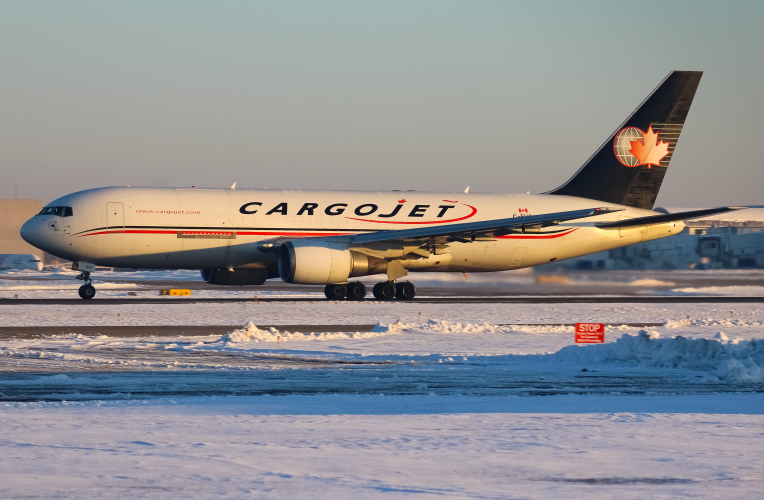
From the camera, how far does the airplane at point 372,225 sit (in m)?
36.3

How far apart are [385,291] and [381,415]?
26.0m

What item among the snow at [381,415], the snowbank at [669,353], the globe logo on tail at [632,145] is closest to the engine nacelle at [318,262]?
the snow at [381,415]

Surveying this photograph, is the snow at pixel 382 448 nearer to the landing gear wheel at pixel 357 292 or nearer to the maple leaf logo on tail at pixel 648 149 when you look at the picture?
the landing gear wheel at pixel 357 292

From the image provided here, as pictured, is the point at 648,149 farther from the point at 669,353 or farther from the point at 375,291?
the point at 669,353

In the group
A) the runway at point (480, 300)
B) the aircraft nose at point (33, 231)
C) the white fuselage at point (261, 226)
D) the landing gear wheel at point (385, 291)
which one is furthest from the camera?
the landing gear wheel at point (385, 291)

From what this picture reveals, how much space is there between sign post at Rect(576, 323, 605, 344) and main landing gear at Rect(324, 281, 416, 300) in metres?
16.4

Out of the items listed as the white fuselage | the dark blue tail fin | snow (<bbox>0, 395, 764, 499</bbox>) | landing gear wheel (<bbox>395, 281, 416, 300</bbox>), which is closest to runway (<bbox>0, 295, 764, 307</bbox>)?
landing gear wheel (<bbox>395, 281, 416, 300</bbox>)

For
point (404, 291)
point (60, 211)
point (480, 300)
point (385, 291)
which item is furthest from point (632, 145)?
point (60, 211)

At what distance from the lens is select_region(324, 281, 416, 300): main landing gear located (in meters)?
38.3

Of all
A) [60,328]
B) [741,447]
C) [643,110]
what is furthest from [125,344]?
[643,110]

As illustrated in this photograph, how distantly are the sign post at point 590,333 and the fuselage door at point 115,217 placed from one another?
66.2 ft

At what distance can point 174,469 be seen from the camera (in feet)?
31.0

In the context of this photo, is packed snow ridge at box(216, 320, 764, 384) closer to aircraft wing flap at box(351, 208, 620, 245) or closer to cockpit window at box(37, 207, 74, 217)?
aircraft wing flap at box(351, 208, 620, 245)

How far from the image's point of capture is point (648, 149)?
4281cm
